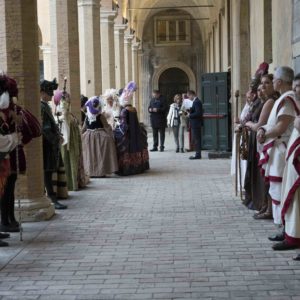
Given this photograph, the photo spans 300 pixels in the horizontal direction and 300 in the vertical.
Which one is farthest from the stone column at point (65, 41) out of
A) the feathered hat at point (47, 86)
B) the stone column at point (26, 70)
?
the stone column at point (26, 70)

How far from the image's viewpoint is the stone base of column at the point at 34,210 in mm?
7438

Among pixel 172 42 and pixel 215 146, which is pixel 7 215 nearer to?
pixel 215 146

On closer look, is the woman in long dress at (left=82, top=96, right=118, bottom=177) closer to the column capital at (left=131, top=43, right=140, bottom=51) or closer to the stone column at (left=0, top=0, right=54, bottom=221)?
the stone column at (left=0, top=0, right=54, bottom=221)

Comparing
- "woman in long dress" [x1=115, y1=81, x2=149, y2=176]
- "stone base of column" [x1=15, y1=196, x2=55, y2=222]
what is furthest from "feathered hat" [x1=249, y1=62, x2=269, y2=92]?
"woman in long dress" [x1=115, y1=81, x2=149, y2=176]

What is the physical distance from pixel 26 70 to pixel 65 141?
2.14m

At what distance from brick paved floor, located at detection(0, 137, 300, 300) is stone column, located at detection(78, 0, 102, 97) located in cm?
608

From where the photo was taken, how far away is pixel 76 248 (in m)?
6.11

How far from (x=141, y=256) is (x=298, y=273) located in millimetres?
1422

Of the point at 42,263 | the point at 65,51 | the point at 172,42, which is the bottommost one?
the point at 42,263

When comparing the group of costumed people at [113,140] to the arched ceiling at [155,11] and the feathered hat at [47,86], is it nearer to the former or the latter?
the feathered hat at [47,86]

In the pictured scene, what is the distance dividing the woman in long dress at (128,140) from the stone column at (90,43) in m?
2.83

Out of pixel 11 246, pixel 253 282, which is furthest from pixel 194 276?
pixel 11 246

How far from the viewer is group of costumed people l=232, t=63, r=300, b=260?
534 centimetres

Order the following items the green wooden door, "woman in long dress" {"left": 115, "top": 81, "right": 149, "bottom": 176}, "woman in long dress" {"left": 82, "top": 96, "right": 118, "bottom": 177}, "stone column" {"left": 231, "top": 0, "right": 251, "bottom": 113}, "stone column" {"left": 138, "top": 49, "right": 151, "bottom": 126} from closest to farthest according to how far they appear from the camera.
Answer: "woman in long dress" {"left": 82, "top": 96, "right": 118, "bottom": 177}
"woman in long dress" {"left": 115, "top": 81, "right": 149, "bottom": 176}
"stone column" {"left": 231, "top": 0, "right": 251, "bottom": 113}
the green wooden door
"stone column" {"left": 138, "top": 49, "right": 151, "bottom": 126}
